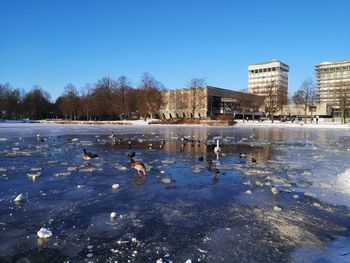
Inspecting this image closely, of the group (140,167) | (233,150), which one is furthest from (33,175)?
(233,150)

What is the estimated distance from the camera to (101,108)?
95.1 meters

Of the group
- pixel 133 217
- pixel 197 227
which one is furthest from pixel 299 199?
pixel 133 217

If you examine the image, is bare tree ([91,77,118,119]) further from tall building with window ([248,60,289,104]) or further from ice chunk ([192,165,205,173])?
tall building with window ([248,60,289,104])

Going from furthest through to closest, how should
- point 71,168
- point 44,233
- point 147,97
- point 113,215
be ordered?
point 147,97 < point 71,168 < point 113,215 < point 44,233

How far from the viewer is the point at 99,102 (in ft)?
309

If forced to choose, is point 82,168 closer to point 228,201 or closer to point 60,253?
point 228,201

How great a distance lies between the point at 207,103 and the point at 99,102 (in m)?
34.3

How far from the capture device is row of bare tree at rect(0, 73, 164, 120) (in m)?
92.4

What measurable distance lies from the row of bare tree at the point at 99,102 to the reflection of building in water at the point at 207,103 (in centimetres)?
756

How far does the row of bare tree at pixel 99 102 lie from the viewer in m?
92.4

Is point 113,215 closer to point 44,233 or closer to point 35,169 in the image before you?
point 44,233

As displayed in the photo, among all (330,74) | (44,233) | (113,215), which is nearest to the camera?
(44,233)

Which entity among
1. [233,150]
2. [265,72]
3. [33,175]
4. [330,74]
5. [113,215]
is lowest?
[233,150]

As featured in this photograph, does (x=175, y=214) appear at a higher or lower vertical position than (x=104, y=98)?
lower
